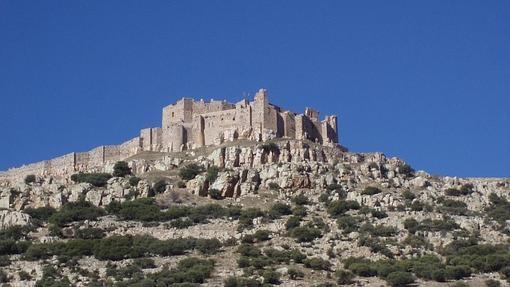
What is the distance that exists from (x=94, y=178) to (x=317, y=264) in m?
23.0

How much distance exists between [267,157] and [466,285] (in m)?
23.1

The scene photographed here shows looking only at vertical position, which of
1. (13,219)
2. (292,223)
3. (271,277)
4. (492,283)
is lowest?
(492,283)

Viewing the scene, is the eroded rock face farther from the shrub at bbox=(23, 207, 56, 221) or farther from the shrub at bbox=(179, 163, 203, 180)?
the shrub at bbox=(179, 163, 203, 180)

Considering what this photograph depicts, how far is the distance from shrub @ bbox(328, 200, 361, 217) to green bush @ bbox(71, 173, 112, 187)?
1580 centimetres

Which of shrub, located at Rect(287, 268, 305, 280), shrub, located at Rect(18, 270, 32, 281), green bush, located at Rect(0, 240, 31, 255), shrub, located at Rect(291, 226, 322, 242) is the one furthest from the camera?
shrub, located at Rect(291, 226, 322, 242)

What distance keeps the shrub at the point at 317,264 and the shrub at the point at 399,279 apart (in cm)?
382

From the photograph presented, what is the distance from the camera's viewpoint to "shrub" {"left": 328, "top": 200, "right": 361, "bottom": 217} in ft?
256

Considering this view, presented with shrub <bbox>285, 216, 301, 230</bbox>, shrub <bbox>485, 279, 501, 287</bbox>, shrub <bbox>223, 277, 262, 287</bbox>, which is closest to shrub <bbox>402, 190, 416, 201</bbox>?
shrub <bbox>285, 216, 301, 230</bbox>

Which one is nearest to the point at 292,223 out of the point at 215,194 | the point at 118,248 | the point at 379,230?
the point at 379,230

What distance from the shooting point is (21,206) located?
81625 mm

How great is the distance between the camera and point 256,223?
7650 centimetres

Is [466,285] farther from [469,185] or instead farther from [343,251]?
[469,185]

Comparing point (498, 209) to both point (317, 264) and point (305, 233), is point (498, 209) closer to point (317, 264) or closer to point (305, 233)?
point (305, 233)

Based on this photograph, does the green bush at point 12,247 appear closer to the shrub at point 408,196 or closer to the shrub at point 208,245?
the shrub at point 208,245
